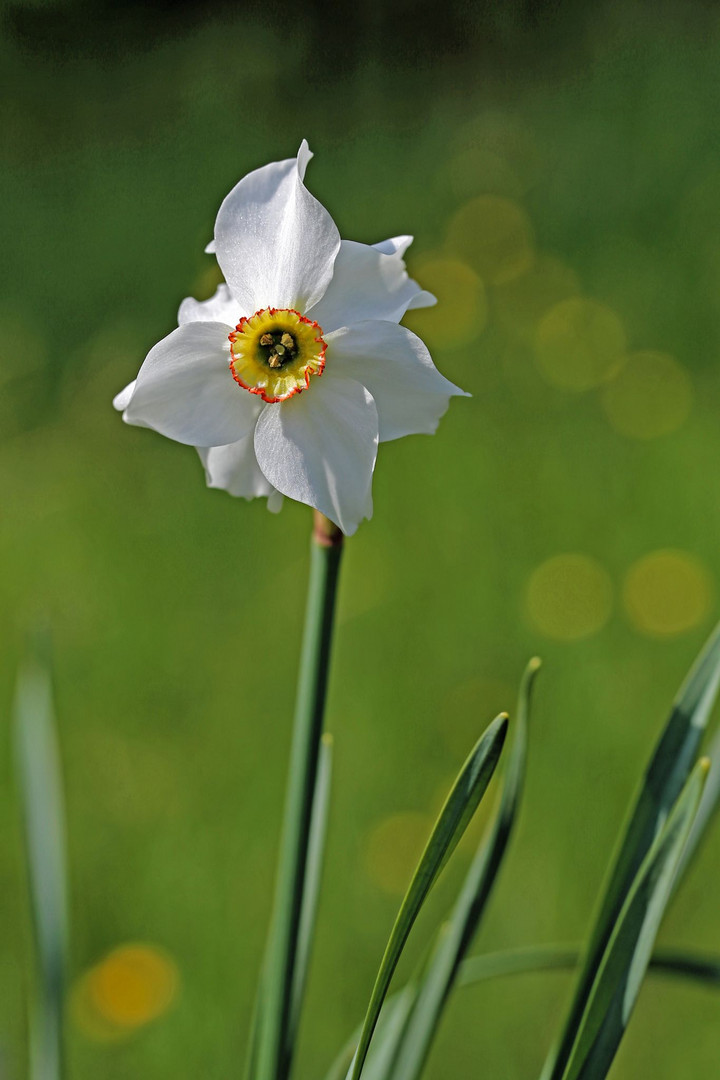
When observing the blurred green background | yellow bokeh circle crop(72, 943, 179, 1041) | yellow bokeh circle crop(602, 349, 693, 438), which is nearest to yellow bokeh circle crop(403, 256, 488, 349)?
the blurred green background

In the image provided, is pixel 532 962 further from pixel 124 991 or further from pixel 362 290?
pixel 124 991

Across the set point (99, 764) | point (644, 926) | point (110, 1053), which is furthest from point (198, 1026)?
point (644, 926)

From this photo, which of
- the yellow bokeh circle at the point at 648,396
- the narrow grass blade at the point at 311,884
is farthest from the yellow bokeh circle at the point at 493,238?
the narrow grass blade at the point at 311,884

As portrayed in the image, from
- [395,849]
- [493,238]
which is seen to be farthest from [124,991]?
[493,238]

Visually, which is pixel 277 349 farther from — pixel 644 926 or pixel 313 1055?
pixel 313 1055

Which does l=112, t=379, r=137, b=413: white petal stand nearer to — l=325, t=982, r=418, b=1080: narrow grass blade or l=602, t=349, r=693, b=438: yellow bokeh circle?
l=325, t=982, r=418, b=1080: narrow grass blade

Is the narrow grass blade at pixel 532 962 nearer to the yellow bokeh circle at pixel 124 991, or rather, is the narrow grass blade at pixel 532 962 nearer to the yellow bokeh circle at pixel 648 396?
the yellow bokeh circle at pixel 124 991

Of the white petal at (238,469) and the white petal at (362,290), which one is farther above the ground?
the white petal at (362,290)
